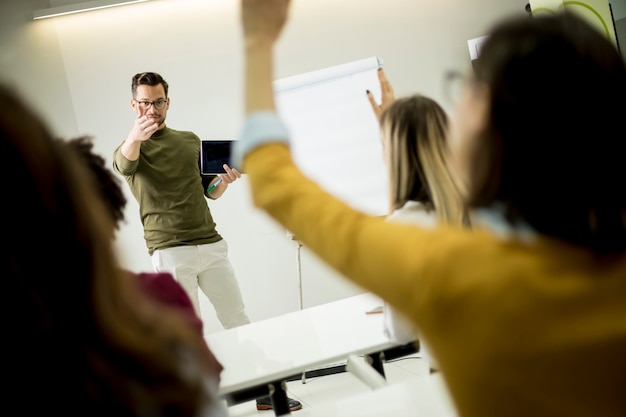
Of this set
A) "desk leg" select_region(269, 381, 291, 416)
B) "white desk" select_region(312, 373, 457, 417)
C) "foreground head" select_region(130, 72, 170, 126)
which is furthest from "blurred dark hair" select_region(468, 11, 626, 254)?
"foreground head" select_region(130, 72, 170, 126)

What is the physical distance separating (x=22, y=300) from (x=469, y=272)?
0.42 metres

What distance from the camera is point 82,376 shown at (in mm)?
604

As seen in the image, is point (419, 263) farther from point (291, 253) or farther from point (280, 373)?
point (291, 253)

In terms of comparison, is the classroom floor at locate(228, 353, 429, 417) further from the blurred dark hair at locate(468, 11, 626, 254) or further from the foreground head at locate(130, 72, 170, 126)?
the blurred dark hair at locate(468, 11, 626, 254)

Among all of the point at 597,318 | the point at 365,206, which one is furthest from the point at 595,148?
the point at 365,206

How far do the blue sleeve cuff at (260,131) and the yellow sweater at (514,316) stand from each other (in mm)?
181

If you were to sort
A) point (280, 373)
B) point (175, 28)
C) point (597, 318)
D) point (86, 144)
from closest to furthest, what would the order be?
point (597, 318), point (86, 144), point (280, 373), point (175, 28)

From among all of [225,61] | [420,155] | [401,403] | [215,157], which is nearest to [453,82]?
[401,403]

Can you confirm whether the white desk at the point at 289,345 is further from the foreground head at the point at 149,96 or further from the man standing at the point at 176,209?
the foreground head at the point at 149,96

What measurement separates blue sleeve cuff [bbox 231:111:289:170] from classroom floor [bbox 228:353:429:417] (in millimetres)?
2977

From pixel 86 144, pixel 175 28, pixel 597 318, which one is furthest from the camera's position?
pixel 175 28

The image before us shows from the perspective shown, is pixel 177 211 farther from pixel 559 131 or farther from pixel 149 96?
pixel 559 131

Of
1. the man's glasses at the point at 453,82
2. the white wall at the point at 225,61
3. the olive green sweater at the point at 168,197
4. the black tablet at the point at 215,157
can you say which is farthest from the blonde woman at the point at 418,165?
the white wall at the point at 225,61

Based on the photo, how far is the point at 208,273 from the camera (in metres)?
3.58
